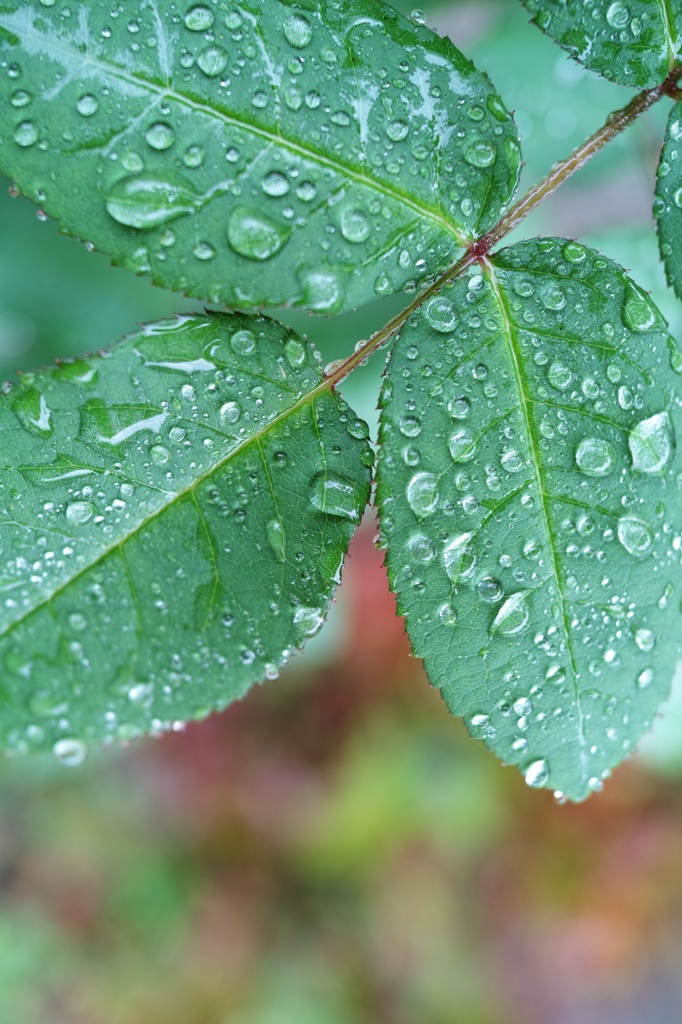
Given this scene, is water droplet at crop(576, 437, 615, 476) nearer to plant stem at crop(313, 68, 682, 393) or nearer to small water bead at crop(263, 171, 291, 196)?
plant stem at crop(313, 68, 682, 393)

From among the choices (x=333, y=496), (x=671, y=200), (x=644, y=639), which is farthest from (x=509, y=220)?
(x=644, y=639)

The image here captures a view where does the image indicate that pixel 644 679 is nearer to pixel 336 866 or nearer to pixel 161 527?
pixel 161 527

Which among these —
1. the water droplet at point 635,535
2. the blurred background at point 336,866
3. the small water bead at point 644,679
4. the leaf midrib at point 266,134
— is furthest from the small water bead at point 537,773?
the blurred background at point 336,866

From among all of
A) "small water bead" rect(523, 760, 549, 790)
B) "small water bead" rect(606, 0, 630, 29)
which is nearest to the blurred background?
"small water bead" rect(523, 760, 549, 790)

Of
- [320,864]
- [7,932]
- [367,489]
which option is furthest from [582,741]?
[7,932]

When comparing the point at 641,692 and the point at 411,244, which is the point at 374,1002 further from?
the point at 411,244
